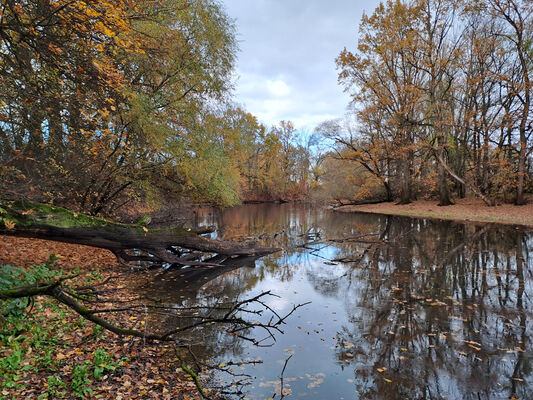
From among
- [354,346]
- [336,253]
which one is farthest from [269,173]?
[354,346]

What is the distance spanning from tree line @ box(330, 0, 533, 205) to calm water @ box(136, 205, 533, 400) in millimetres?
15556

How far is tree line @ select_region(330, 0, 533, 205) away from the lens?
22078 millimetres

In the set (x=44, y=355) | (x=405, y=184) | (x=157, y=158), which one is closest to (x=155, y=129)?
(x=157, y=158)

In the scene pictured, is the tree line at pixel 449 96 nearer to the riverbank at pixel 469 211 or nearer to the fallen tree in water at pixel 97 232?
the riverbank at pixel 469 211

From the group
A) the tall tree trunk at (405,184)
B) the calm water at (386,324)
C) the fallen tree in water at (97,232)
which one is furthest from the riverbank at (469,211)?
the fallen tree in water at (97,232)

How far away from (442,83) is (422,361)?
89.0ft

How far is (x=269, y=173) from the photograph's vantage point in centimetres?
5197

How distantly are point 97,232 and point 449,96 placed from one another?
27590 millimetres

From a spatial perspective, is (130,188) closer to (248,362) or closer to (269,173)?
(248,362)

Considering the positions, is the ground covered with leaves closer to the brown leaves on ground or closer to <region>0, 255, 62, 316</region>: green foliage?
<region>0, 255, 62, 316</region>: green foliage

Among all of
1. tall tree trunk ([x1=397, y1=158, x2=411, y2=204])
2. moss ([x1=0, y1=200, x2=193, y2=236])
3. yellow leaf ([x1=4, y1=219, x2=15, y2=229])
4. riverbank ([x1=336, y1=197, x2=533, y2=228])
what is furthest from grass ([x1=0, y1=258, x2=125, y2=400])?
tall tree trunk ([x1=397, y1=158, x2=411, y2=204])

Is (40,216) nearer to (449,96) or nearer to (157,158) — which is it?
(157,158)

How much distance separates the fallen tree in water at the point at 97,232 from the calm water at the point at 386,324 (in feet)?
2.58

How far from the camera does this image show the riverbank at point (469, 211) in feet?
64.2
